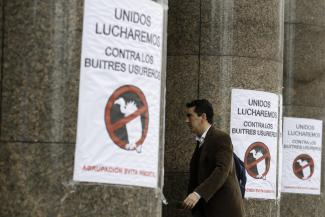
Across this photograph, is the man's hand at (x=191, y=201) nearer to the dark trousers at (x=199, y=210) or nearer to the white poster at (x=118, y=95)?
the dark trousers at (x=199, y=210)

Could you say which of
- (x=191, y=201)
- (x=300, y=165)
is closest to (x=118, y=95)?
(x=191, y=201)

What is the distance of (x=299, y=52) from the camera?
16234 millimetres

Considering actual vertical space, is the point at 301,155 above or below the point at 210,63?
below

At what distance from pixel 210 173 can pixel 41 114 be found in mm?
2627

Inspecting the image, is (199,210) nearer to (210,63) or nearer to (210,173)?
(210,173)

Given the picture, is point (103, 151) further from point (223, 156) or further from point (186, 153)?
point (186, 153)

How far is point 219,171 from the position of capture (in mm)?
10188

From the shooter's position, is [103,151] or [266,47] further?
[266,47]

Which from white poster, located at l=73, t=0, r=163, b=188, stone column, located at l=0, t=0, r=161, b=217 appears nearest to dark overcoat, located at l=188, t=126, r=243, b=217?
white poster, located at l=73, t=0, r=163, b=188

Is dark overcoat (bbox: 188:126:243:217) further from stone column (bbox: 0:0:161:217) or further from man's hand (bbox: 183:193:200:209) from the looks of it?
stone column (bbox: 0:0:161:217)

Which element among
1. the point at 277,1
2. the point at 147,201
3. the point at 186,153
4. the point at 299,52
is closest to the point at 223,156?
the point at 147,201

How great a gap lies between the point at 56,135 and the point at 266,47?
529 cm

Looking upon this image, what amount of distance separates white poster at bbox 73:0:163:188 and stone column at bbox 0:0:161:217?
0.31ft

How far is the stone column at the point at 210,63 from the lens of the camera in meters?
12.7
